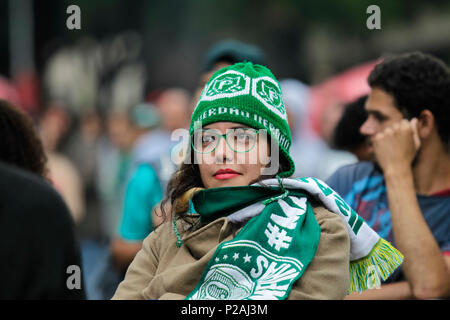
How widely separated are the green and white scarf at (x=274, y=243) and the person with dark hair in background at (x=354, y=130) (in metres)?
1.42

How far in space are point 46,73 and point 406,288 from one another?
1320 cm

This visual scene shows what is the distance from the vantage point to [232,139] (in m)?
2.75

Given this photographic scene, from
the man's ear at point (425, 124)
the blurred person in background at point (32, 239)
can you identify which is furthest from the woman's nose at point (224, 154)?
the man's ear at point (425, 124)

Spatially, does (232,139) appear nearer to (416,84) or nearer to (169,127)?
(416,84)

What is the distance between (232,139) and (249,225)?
385mm

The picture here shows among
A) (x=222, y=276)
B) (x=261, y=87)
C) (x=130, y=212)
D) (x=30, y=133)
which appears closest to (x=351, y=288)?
(x=222, y=276)

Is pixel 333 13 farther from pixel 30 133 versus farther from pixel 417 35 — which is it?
pixel 30 133

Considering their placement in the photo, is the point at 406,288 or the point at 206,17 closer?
the point at 406,288

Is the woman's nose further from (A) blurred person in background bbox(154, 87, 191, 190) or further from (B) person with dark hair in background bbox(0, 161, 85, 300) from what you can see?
(B) person with dark hair in background bbox(0, 161, 85, 300)

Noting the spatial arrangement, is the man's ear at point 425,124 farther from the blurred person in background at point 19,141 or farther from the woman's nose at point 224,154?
the blurred person in background at point 19,141

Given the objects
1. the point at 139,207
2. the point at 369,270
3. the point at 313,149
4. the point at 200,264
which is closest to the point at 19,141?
the point at 200,264

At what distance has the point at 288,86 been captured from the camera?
724 centimetres

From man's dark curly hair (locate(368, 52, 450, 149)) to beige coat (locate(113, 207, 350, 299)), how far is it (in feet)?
3.93

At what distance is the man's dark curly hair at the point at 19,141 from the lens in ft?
8.50
